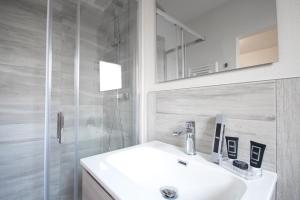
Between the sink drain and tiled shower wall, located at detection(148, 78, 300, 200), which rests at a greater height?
tiled shower wall, located at detection(148, 78, 300, 200)

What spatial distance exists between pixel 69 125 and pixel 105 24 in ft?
3.11

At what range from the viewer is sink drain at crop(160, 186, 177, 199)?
64cm

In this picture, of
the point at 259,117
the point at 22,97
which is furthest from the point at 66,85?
the point at 259,117

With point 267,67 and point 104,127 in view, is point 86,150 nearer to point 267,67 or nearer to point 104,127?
point 104,127

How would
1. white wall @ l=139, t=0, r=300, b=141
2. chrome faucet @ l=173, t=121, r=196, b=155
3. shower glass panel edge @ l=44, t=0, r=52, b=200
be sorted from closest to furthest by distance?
white wall @ l=139, t=0, r=300, b=141
chrome faucet @ l=173, t=121, r=196, b=155
shower glass panel edge @ l=44, t=0, r=52, b=200

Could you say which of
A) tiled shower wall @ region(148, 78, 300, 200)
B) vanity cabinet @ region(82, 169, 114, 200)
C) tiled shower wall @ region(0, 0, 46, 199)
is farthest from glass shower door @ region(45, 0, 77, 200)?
tiled shower wall @ region(148, 78, 300, 200)

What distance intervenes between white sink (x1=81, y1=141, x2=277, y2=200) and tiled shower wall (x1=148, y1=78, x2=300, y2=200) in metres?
0.07

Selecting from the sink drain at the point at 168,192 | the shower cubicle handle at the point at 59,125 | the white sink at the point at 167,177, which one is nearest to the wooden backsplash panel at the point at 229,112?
the white sink at the point at 167,177

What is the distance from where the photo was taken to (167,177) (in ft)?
2.61

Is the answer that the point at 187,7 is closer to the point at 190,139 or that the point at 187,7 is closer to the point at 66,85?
the point at 190,139

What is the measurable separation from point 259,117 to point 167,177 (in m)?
0.51

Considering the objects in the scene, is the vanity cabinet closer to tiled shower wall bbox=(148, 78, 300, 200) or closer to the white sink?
the white sink

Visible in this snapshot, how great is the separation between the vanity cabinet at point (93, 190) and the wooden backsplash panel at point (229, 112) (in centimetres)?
55

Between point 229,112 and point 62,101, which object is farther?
point 62,101
